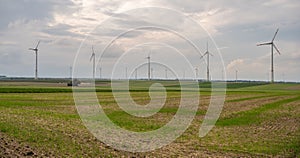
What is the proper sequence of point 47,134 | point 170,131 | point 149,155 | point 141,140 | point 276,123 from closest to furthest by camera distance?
1. point 149,155
2. point 47,134
3. point 141,140
4. point 170,131
5. point 276,123

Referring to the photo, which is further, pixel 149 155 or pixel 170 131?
pixel 170 131

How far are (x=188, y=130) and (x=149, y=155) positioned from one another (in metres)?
10.9

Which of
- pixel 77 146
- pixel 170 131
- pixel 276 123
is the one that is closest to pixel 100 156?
pixel 77 146

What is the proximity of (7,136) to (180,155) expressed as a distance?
332 inches

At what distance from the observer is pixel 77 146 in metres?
18.3

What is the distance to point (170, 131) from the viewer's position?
27469mm

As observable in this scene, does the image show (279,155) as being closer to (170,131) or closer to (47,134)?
(170,131)

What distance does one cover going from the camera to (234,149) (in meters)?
20.7

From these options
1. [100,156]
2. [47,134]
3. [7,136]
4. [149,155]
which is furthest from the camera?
[47,134]

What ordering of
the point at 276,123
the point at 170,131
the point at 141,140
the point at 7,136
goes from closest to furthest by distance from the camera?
the point at 7,136, the point at 141,140, the point at 170,131, the point at 276,123

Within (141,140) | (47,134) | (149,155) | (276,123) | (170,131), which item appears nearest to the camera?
(149,155)

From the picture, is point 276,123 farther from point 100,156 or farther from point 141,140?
point 100,156

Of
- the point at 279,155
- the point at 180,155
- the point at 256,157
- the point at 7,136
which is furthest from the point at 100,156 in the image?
the point at 279,155

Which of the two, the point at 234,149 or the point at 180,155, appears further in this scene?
the point at 234,149
